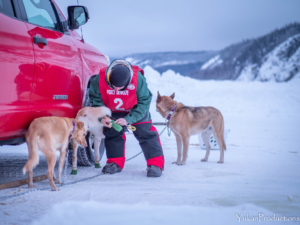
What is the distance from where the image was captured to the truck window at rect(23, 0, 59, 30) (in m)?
2.67

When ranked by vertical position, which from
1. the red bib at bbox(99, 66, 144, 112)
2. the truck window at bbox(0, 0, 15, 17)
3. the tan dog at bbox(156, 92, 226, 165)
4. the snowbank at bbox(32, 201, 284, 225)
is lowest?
the snowbank at bbox(32, 201, 284, 225)

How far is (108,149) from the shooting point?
359cm

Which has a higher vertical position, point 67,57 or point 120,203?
point 67,57

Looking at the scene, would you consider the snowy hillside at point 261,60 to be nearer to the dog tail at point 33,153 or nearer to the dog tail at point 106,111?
the dog tail at point 106,111

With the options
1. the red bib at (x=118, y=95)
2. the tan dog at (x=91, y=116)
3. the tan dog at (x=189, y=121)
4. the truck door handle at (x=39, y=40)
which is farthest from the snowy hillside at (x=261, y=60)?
the truck door handle at (x=39, y=40)

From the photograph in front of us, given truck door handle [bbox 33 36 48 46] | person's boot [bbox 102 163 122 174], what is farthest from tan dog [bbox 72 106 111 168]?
truck door handle [bbox 33 36 48 46]

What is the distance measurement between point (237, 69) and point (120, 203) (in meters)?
15.8

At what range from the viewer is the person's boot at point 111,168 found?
133 inches

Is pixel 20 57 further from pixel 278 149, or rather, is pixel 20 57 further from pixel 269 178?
pixel 278 149

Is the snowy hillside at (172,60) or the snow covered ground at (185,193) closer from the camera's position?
the snow covered ground at (185,193)

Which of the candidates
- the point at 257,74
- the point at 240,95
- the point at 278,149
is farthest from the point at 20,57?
the point at 257,74

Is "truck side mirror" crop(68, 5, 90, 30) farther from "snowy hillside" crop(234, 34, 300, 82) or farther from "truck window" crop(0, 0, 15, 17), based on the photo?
"snowy hillside" crop(234, 34, 300, 82)

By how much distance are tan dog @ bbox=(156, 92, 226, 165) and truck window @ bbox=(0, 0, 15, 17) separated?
265 cm

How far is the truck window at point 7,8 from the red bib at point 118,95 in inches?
47.0
